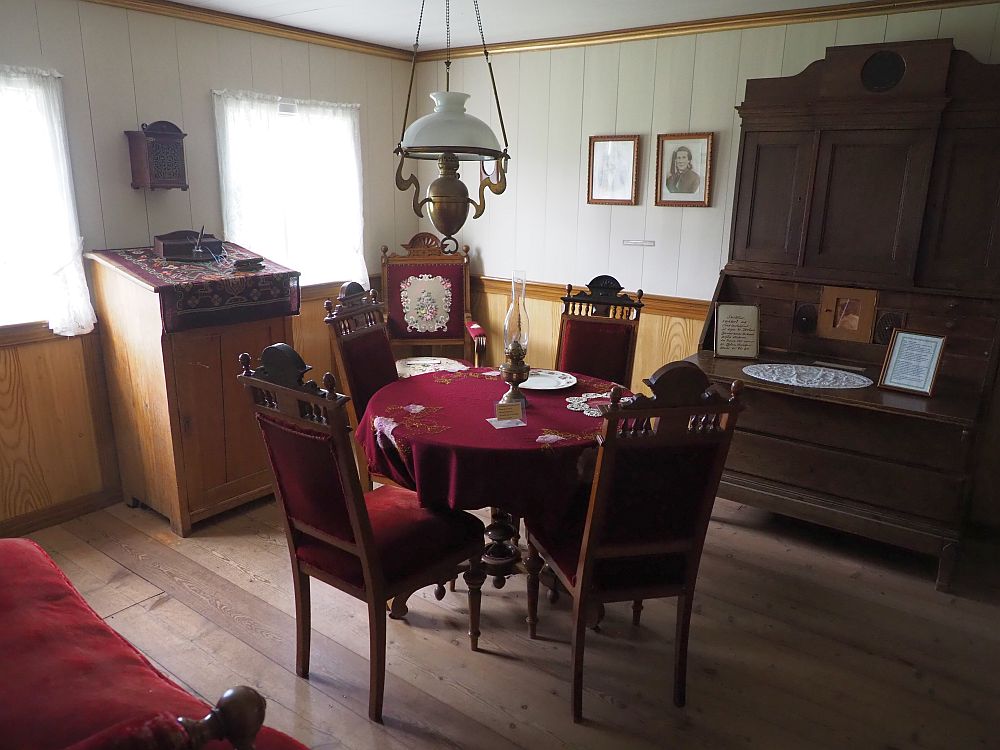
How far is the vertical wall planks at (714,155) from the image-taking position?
3.47 meters

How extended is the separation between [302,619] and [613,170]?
2.82 m

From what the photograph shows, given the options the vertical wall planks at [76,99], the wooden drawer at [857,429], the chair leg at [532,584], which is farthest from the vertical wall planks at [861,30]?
the vertical wall planks at [76,99]

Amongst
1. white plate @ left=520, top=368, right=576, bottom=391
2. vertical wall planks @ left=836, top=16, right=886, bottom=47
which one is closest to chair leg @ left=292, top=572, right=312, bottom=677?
white plate @ left=520, top=368, right=576, bottom=391

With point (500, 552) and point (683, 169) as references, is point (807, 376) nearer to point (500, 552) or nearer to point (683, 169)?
point (683, 169)

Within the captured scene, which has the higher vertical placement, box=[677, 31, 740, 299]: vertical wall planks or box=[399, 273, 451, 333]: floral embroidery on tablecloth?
box=[677, 31, 740, 299]: vertical wall planks

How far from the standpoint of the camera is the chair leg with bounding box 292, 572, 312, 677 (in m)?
2.14

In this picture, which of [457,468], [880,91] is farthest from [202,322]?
[880,91]

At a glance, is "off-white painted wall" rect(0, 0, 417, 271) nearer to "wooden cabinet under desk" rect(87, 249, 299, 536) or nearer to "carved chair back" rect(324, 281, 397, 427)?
"wooden cabinet under desk" rect(87, 249, 299, 536)

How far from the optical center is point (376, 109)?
4316 mm

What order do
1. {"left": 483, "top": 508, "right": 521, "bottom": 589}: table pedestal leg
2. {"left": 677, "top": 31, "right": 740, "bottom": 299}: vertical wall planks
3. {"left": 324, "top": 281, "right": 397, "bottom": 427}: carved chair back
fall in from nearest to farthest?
{"left": 483, "top": 508, "right": 521, "bottom": 589}: table pedestal leg < {"left": 324, "top": 281, "right": 397, "bottom": 427}: carved chair back < {"left": 677, "top": 31, "right": 740, "bottom": 299}: vertical wall planks

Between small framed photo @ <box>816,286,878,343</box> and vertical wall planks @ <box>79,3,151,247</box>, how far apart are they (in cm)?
309

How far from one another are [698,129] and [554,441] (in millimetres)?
2278

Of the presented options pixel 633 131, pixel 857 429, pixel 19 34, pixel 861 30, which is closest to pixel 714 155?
pixel 633 131

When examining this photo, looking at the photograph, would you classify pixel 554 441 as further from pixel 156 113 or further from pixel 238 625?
pixel 156 113
